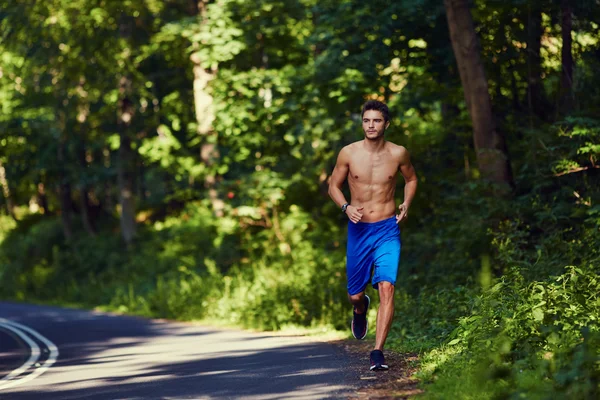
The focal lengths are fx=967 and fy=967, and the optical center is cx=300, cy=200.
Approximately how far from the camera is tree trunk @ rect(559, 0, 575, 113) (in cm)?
1491

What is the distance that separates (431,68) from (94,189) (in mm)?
23241

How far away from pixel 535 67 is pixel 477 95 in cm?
234

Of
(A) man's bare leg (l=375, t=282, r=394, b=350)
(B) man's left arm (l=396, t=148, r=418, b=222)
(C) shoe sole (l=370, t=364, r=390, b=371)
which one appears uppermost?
(B) man's left arm (l=396, t=148, r=418, b=222)

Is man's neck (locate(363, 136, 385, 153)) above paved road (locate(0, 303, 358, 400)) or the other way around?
above

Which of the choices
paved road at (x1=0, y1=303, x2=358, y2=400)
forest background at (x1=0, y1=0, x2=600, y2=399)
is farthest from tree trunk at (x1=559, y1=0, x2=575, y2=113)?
paved road at (x1=0, y1=303, x2=358, y2=400)

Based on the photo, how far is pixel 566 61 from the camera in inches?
593

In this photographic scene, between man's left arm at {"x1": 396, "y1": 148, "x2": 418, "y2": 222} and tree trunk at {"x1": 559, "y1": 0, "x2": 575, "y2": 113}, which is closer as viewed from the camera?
man's left arm at {"x1": 396, "y1": 148, "x2": 418, "y2": 222}

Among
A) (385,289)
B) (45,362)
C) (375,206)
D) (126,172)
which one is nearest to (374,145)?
(375,206)

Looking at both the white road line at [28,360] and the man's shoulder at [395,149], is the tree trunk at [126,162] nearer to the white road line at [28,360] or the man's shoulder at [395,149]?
the white road line at [28,360]

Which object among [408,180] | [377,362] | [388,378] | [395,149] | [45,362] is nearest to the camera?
[388,378]

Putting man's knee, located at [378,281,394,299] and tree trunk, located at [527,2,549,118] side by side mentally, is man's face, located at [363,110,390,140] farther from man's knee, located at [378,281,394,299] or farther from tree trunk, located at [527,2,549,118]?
tree trunk, located at [527,2,549,118]

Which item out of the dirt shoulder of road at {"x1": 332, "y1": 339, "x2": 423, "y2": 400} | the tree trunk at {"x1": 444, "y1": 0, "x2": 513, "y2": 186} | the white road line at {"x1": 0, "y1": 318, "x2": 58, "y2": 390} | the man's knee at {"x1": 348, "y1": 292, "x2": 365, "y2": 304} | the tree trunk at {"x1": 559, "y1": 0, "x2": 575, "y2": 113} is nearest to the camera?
the dirt shoulder of road at {"x1": 332, "y1": 339, "x2": 423, "y2": 400}

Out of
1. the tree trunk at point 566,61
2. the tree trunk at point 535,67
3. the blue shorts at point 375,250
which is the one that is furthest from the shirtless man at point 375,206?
the tree trunk at point 535,67

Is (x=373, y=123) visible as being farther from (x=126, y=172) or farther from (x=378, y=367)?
(x=126, y=172)
